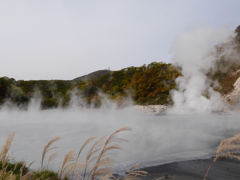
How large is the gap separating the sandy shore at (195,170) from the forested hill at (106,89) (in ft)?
100

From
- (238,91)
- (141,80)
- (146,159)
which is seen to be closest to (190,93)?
(238,91)

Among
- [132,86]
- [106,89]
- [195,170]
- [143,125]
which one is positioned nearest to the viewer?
[195,170]

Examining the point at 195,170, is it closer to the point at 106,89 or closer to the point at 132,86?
the point at 132,86

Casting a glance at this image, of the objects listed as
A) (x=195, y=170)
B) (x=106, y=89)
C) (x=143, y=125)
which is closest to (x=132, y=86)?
(x=106, y=89)

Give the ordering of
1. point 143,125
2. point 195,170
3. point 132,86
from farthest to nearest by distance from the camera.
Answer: point 132,86 → point 143,125 → point 195,170

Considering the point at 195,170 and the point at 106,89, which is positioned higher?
the point at 106,89

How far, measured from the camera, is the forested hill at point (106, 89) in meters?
35.1

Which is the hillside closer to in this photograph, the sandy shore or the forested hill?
the forested hill

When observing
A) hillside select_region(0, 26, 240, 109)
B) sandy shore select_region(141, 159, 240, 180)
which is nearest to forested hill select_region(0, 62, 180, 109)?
hillside select_region(0, 26, 240, 109)

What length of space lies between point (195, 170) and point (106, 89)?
149ft

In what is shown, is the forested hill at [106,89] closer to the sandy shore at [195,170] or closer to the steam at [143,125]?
the steam at [143,125]

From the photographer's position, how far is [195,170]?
4895 mm

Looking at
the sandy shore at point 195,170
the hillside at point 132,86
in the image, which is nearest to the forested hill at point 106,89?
the hillside at point 132,86

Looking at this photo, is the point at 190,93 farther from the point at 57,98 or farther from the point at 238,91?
the point at 57,98
